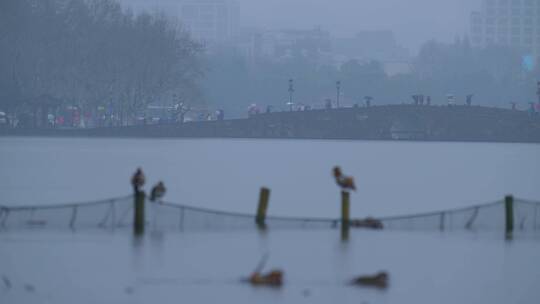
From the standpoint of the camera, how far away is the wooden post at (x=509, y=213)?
45.0 metres

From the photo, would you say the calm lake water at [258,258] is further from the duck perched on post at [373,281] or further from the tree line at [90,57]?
the tree line at [90,57]

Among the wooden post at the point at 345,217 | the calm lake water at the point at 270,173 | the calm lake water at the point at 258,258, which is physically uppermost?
the wooden post at the point at 345,217

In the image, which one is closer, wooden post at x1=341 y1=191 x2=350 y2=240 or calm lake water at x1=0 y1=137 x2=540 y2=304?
calm lake water at x1=0 y1=137 x2=540 y2=304

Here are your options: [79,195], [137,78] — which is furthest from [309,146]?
[79,195]

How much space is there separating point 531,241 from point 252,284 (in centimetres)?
1212

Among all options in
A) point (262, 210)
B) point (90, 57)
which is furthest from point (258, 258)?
point (90, 57)

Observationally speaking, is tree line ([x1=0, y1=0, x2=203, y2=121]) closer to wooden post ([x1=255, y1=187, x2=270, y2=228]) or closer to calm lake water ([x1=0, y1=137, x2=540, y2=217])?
calm lake water ([x1=0, y1=137, x2=540, y2=217])

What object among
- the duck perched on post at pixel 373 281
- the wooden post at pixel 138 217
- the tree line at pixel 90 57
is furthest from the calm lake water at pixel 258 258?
the tree line at pixel 90 57

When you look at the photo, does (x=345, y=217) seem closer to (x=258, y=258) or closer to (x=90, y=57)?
(x=258, y=258)

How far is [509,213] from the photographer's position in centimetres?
4544

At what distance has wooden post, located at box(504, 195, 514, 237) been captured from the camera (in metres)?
45.0

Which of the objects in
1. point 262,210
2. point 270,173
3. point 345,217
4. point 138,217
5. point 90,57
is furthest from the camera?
point 90,57

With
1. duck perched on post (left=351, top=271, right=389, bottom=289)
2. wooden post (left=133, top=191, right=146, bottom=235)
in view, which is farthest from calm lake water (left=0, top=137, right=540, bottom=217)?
duck perched on post (left=351, top=271, right=389, bottom=289)

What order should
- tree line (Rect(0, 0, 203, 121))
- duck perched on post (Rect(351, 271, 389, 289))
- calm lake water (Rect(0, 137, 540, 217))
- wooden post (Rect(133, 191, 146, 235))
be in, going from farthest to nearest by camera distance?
tree line (Rect(0, 0, 203, 121)), calm lake water (Rect(0, 137, 540, 217)), wooden post (Rect(133, 191, 146, 235)), duck perched on post (Rect(351, 271, 389, 289))
